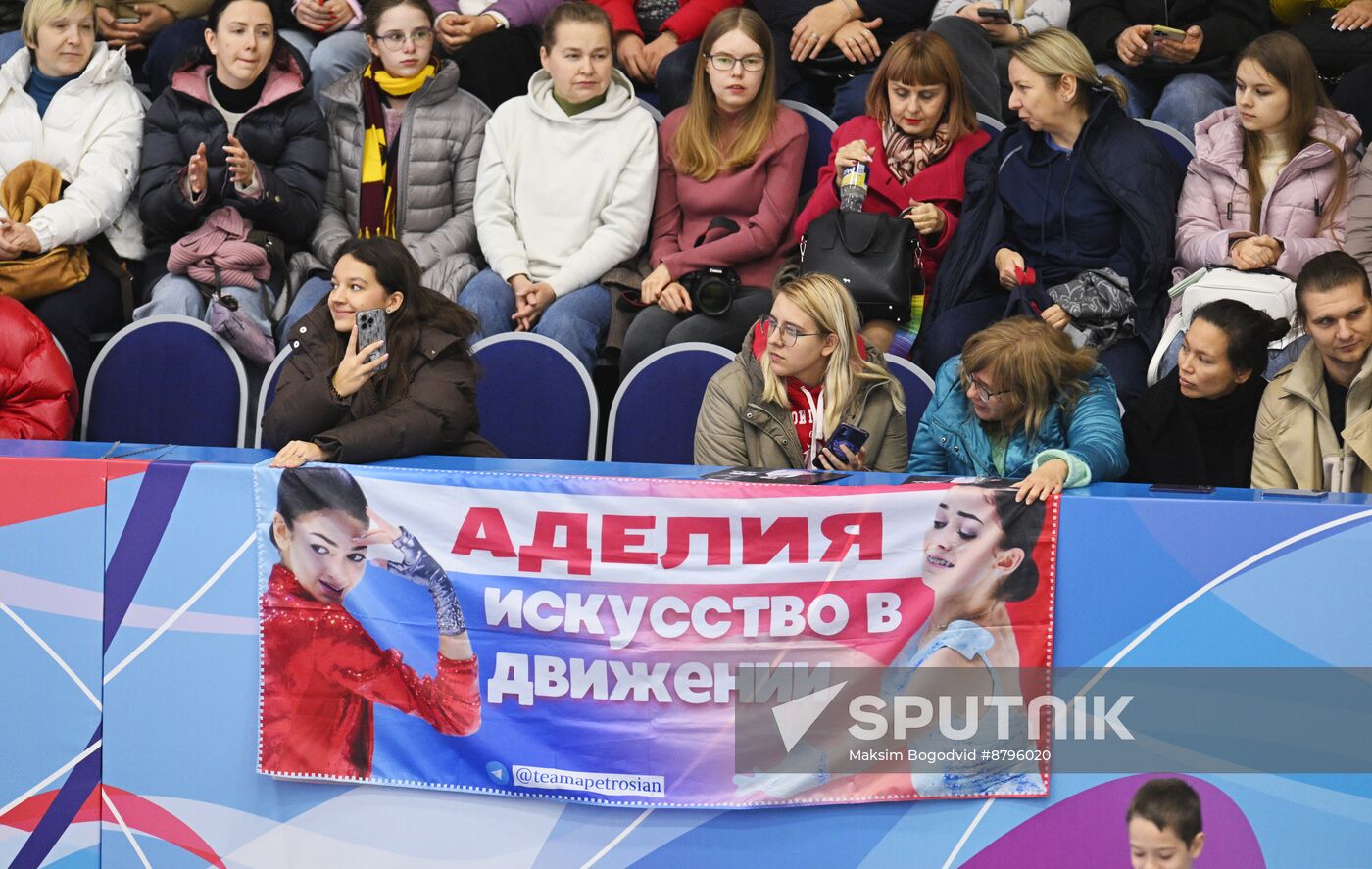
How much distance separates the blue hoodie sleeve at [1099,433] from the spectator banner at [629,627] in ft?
1.31

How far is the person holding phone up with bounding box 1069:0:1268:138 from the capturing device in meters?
4.97

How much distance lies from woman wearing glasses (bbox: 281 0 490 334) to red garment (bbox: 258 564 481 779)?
194 cm

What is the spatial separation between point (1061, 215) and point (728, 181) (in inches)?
39.6

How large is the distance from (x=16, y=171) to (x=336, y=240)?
3.18 feet

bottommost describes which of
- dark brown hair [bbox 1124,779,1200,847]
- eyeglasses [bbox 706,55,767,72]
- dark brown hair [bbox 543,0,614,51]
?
dark brown hair [bbox 1124,779,1200,847]

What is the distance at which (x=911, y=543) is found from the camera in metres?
3.11

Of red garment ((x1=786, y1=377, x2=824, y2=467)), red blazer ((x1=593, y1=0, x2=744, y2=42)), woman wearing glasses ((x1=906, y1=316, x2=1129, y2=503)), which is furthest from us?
red blazer ((x1=593, y1=0, x2=744, y2=42))

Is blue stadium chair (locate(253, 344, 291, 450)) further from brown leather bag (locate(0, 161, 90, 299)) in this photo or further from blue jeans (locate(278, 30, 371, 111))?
blue jeans (locate(278, 30, 371, 111))

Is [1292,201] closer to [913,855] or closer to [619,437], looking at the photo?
[619,437]

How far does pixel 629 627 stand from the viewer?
3148 mm

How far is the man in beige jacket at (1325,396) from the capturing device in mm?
3518

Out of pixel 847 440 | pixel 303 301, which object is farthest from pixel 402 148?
pixel 847 440

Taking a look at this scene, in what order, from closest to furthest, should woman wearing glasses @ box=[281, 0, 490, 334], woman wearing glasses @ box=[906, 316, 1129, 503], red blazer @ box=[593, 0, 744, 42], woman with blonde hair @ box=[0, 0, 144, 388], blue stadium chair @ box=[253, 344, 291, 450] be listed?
woman wearing glasses @ box=[906, 316, 1129, 503] < blue stadium chair @ box=[253, 344, 291, 450] < woman with blonde hair @ box=[0, 0, 144, 388] < woman wearing glasses @ box=[281, 0, 490, 334] < red blazer @ box=[593, 0, 744, 42]

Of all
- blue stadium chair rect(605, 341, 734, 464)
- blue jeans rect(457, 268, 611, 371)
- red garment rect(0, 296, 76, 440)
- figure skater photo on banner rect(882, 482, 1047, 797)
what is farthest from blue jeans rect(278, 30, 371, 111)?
figure skater photo on banner rect(882, 482, 1047, 797)
